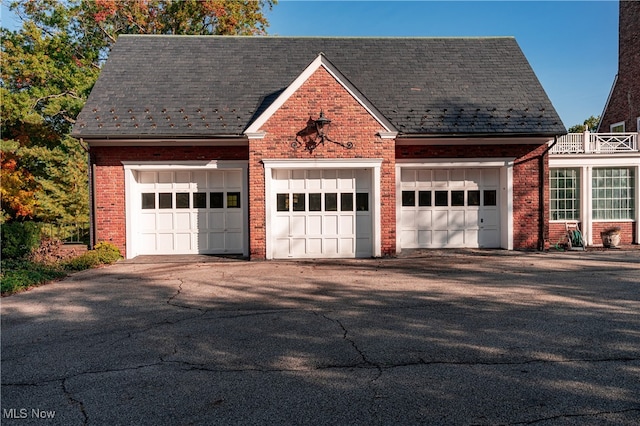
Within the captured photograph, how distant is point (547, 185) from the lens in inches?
562

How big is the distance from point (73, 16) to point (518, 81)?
77.1 ft

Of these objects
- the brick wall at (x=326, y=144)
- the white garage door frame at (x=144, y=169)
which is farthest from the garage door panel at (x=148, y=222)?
the brick wall at (x=326, y=144)

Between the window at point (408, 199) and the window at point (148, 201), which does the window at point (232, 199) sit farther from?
the window at point (408, 199)

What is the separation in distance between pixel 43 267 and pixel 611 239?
→ 1677 centimetres

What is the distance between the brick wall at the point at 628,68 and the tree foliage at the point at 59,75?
60.3ft

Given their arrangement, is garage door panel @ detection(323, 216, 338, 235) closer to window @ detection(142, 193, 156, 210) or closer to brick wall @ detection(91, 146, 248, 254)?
brick wall @ detection(91, 146, 248, 254)

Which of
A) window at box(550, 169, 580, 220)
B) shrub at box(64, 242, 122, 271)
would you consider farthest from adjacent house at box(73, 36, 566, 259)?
window at box(550, 169, 580, 220)

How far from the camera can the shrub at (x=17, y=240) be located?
13.3 meters

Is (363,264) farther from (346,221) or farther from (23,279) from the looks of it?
(23,279)

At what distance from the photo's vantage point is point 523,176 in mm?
14289

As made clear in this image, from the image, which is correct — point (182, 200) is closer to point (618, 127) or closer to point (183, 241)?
point (183, 241)

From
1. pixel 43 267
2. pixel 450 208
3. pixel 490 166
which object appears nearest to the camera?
pixel 43 267

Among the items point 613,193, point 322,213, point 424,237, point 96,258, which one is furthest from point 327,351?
point 613,193

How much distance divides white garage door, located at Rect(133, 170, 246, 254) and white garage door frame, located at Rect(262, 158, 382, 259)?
166cm
